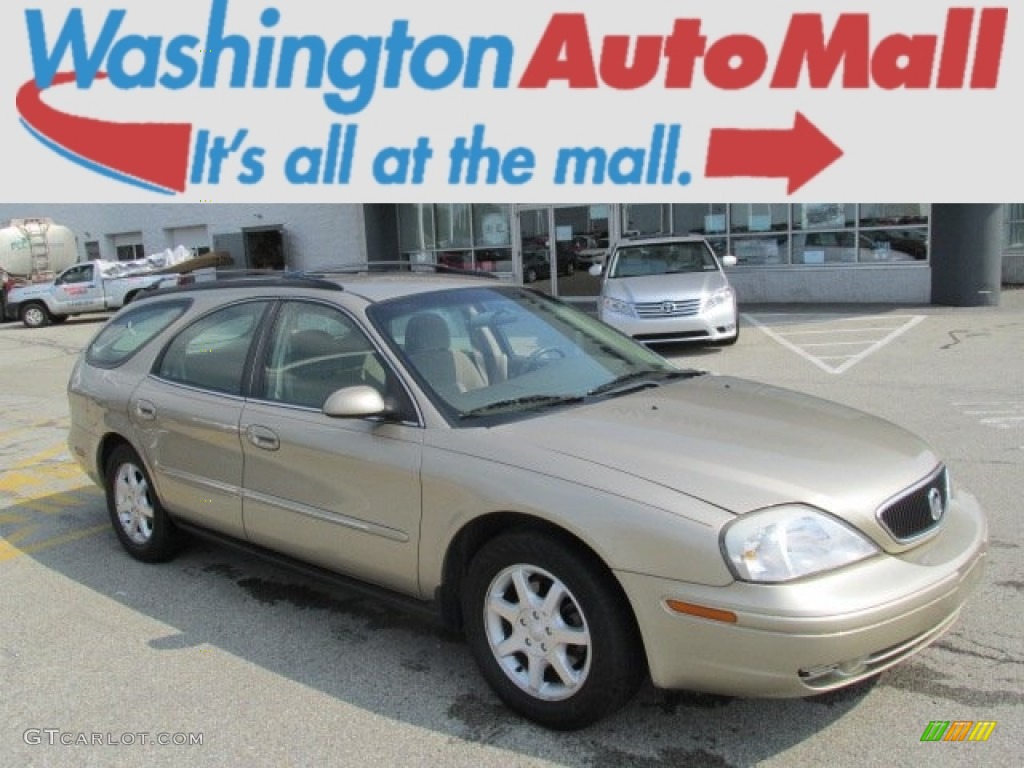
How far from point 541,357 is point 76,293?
74.7ft

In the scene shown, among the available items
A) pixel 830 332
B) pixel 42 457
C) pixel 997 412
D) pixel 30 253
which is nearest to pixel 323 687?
pixel 42 457

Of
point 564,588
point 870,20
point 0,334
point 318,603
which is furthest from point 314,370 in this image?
point 0,334

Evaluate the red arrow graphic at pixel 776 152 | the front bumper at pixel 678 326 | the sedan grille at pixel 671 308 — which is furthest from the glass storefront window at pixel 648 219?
the sedan grille at pixel 671 308

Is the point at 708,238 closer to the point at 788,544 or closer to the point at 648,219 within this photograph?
the point at 648,219

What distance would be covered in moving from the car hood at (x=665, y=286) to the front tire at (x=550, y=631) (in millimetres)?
8631

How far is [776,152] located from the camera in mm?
17250

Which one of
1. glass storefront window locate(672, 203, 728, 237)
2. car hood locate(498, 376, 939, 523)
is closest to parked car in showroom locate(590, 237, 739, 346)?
glass storefront window locate(672, 203, 728, 237)

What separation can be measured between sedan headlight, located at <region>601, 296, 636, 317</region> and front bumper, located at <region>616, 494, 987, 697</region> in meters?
8.74

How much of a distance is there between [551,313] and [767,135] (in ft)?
46.3

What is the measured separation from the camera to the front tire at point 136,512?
4770 mm

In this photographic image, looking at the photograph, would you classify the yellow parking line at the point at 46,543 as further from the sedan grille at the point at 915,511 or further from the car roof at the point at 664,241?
the car roof at the point at 664,241

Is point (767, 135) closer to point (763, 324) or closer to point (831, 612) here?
point (763, 324)

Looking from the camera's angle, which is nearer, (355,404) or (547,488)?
(547,488)

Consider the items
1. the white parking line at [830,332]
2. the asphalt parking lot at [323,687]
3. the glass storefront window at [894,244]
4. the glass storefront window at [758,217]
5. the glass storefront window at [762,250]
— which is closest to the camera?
the asphalt parking lot at [323,687]
